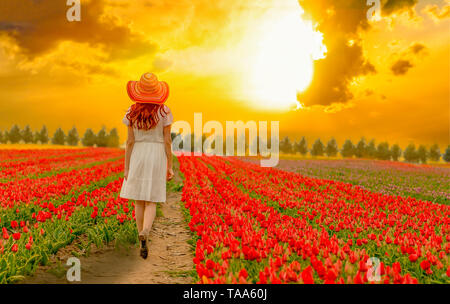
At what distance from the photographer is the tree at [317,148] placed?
10250 cm

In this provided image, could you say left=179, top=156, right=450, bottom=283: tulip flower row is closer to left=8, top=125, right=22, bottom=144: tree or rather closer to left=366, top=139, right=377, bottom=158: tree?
left=366, top=139, right=377, bottom=158: tree

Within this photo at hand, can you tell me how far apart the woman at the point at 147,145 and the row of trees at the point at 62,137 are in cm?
10315

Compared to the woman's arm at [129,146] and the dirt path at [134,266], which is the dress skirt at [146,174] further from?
the dirt path at [134,266]

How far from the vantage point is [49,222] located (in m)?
6.74

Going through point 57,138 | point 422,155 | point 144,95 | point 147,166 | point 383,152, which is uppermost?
point 57,138

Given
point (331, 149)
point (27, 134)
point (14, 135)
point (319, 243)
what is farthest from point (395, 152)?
point (14, 135)

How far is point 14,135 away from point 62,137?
13760 mm

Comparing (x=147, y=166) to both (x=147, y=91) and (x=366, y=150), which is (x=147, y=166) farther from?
(x=366, y=150)

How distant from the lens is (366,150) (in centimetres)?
10050

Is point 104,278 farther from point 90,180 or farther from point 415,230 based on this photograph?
point 90,180

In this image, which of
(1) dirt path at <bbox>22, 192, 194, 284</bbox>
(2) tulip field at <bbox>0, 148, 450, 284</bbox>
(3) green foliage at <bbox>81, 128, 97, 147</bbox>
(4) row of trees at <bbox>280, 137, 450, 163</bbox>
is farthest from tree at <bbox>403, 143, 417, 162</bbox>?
(1) dirt path at <bbox>22, 192, 194, 284</bbox>

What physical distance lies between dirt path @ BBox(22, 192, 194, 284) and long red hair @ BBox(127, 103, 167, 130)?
2515 mm

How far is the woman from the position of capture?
18.7 ft
